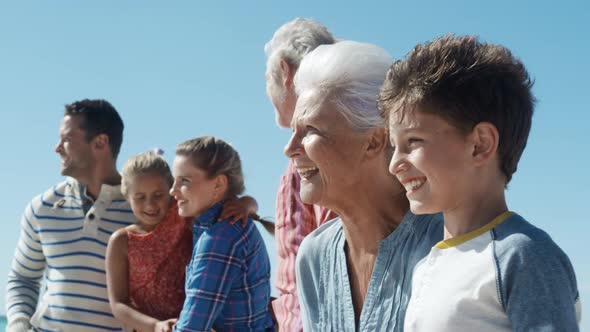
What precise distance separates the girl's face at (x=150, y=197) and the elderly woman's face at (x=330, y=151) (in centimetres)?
191

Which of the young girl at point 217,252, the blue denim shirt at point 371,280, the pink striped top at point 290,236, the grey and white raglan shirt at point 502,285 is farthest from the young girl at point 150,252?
the grey and white raglan shirt at point 502,285

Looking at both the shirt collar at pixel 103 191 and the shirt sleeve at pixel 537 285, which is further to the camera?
the shirt collar at pixel 103 191

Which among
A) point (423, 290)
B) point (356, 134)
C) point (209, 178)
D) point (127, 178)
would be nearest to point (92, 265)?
point (127, 178)

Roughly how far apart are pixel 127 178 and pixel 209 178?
572mm

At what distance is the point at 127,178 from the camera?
3.98 meters

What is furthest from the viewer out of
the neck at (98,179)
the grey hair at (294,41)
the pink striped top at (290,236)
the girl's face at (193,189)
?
the neck at (98,179)

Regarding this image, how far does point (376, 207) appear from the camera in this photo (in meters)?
2.09

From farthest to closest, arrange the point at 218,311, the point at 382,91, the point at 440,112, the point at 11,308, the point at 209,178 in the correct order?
1. the point at 11,308
2. the point at 209,178
3. the point at 218,311
4. the point at 382,91
5. the point at 440,112

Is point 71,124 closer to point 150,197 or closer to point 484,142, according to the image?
point 150,197

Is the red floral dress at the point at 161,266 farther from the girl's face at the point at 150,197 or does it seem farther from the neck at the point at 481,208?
the neck at the point at 481,208

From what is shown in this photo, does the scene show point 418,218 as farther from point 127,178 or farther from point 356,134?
point 127,178

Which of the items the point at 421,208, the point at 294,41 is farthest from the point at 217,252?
the point at 421,208

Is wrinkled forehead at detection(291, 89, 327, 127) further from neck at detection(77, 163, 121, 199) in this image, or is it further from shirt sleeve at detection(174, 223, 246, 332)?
neck at detection(77, 163, 121, 199)

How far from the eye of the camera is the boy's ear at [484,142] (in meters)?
1.64
